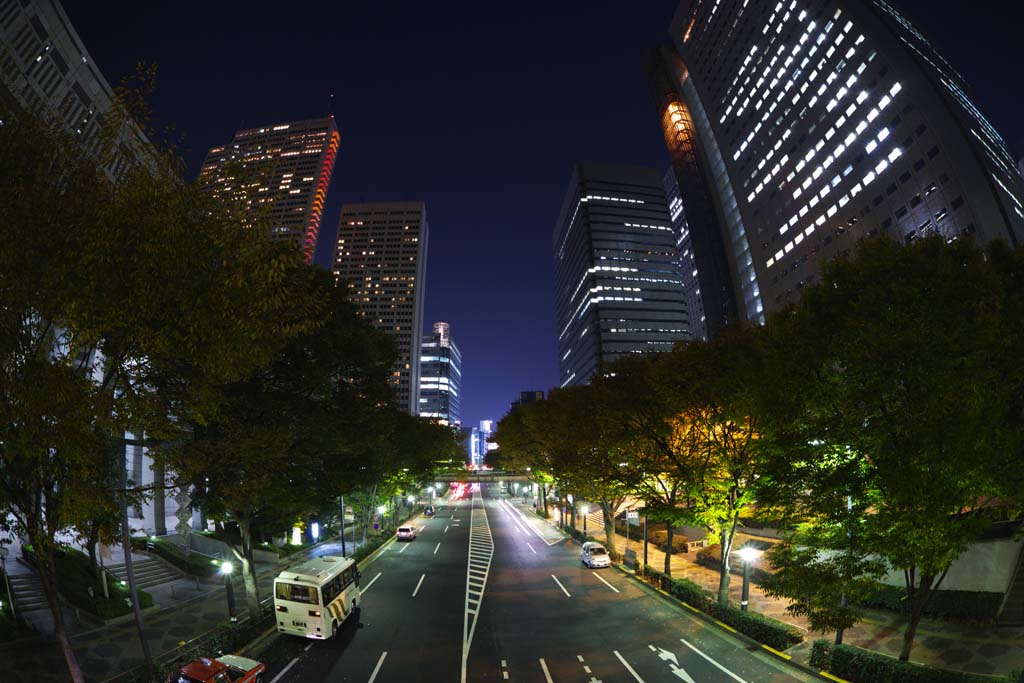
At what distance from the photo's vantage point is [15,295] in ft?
25.1

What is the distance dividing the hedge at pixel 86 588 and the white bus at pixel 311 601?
27.0 ft

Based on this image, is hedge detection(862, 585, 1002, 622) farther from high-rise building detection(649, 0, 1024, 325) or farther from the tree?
high-rise building detection(649, 0, 1024, 325)

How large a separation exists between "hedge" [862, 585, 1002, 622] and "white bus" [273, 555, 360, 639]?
19757 mm

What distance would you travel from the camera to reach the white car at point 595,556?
31828 millimetres

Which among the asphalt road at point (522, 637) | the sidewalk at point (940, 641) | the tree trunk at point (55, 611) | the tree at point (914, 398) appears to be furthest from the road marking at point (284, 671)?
the sidewalk at point (940, 641)

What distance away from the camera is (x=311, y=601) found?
1703cm

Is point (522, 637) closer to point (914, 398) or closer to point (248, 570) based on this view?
point (248, 570)

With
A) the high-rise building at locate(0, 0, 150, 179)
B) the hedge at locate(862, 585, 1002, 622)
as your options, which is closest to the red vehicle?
the hedge at locate(862, 585, 1002, 622)

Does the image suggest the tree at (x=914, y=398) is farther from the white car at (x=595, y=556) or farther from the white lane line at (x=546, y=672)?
the white car at (x=595, y=556)

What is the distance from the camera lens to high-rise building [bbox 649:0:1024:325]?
65.8 m

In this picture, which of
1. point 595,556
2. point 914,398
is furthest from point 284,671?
point 595,556

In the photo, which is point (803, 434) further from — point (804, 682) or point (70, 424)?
point (70, 424)

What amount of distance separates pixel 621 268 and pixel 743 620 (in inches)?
6299

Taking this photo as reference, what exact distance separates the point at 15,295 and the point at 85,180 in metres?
2.20
